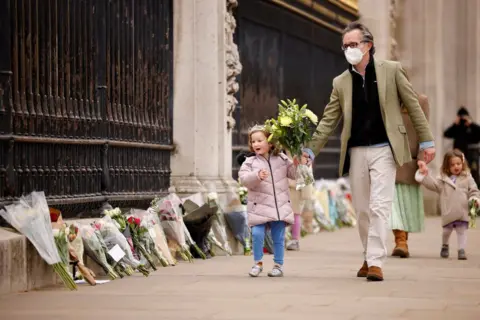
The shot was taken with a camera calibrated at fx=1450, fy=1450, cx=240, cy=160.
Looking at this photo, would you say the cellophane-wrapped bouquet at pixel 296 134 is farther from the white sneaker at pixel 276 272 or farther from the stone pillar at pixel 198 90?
the stone pillar at pixel 198 90

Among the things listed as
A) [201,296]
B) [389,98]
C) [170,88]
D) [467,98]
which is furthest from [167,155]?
[467,98]

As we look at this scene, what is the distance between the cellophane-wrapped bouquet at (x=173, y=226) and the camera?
42.0 ft

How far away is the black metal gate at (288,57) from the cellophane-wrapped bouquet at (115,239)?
5333mm

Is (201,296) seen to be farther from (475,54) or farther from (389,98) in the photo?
(475,54)

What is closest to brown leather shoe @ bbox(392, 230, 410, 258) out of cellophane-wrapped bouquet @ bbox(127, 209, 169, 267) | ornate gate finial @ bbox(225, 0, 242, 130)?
ornate gate finial @ bbox(225, 0, 242, 130)

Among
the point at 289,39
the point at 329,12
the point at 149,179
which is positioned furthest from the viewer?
the point at 329,12

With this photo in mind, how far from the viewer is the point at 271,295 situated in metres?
9.48

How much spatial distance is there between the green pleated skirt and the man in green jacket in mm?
2989

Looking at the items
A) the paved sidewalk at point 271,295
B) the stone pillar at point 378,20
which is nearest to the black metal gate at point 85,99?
the paved sidewalk at point 271,295

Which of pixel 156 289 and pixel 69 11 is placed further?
pixel 69 11

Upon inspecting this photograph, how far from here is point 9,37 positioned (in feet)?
34.7

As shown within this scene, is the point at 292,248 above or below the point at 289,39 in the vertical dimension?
below

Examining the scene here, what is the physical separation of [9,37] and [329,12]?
1206 cm

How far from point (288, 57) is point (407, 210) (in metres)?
6.05
